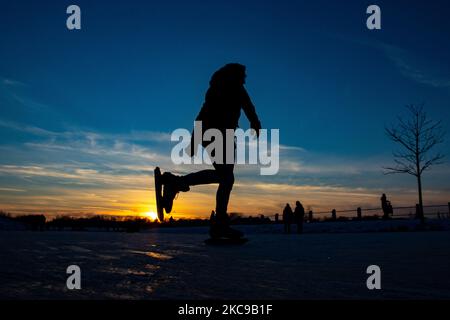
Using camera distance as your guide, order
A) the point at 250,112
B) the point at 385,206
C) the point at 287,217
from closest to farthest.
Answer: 1. the point at 250,112
2. the point at 287,217
3. the point at 385,206

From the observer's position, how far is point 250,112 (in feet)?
17.3

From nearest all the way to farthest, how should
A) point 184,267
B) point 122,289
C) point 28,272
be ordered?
1. point 122,289
2. point 28,272
3. point 184,267

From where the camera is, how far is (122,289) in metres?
1.63

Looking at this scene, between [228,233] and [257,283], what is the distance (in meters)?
3.40

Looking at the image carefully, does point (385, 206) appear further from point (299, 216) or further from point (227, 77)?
point (227, 77)

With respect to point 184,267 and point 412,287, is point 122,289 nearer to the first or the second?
point 184,267

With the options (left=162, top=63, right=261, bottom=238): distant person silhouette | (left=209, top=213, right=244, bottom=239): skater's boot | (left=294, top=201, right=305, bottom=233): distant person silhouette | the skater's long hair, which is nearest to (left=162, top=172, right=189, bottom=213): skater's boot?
(left=162, top=63, right=261, bottom=238): distant person silhouette

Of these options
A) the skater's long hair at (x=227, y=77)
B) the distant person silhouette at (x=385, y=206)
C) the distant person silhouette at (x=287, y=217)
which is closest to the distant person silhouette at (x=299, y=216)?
the distant person silhouette at (x=287, y=217)

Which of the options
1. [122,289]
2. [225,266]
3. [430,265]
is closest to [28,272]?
[122,289]

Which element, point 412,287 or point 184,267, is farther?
point 184,267

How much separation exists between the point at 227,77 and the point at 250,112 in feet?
1.82

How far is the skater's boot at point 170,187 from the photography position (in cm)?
514

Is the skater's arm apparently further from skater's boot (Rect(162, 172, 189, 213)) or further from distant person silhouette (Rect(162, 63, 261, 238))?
skater's boot (Rect(162, 172, 189, 213))

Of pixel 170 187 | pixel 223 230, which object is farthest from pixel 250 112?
pixel 223 230
